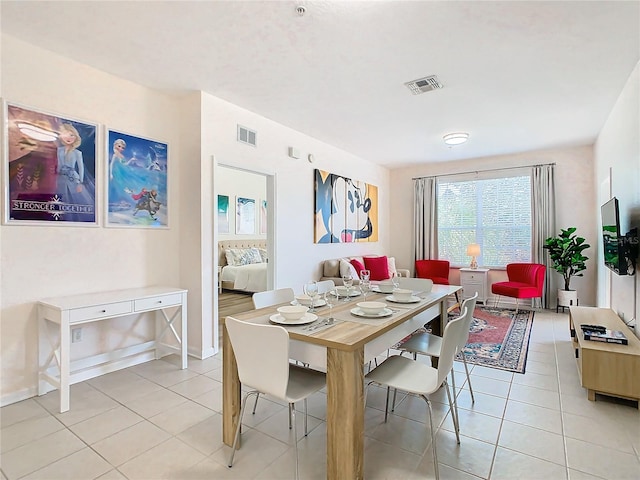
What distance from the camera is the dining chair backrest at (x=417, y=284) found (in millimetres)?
3043

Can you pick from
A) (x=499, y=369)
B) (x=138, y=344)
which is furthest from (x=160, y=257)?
(x=499, y=369)

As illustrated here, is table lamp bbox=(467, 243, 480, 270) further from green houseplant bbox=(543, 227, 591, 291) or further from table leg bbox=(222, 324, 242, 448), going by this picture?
table leg bbox=(222, 324, 242, 448)

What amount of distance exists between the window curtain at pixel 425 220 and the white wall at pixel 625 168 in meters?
2.84

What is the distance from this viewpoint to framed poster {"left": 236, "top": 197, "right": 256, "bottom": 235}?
773cm

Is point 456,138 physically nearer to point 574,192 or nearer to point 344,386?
point 574,192

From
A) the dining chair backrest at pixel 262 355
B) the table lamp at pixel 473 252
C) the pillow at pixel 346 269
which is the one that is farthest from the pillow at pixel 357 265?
the dining chair backrest at pixel 262 355

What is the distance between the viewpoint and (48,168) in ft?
8.93

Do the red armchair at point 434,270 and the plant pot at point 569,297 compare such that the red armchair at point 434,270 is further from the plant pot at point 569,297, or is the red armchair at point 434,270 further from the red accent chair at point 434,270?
the plant pot at point 569,297

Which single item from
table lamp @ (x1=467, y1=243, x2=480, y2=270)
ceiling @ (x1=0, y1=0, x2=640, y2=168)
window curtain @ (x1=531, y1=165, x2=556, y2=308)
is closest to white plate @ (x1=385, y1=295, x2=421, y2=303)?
ceiling @ (x1=0, y1=0, x2=640, y2=168)

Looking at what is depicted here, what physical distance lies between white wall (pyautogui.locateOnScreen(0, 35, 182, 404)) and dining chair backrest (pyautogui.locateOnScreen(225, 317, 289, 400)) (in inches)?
77.2

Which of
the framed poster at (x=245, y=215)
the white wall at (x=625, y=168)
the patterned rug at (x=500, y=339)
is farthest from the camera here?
the framed poster at (x=245, y=215)

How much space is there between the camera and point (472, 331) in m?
4.37

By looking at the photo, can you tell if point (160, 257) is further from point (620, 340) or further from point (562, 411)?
point (620, 340)

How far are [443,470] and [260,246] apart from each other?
673 centimetres
